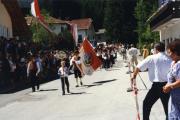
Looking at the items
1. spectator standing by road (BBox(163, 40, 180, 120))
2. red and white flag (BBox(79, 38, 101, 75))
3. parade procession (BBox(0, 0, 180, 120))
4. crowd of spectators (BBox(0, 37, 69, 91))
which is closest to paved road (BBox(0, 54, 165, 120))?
parade procession (BBox(0, 0, 180, 120))

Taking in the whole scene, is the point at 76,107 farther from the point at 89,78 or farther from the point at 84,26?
the point at 84,26

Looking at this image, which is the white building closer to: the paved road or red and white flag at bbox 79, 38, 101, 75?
red and white flag at bbox 79, 38, 101, 75

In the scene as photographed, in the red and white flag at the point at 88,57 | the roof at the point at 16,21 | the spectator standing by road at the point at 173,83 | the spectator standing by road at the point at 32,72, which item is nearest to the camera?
the spectator standing by road at the point at 173,83

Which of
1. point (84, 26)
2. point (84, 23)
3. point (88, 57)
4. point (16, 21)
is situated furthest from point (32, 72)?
point (84, 23)

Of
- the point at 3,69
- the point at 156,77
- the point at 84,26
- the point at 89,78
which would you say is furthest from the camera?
the point at 84,26

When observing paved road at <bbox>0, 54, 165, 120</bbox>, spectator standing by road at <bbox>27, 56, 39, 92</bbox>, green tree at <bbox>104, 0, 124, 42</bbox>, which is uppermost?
green tree at <bbox>104, 0, 124, 42</bbox>

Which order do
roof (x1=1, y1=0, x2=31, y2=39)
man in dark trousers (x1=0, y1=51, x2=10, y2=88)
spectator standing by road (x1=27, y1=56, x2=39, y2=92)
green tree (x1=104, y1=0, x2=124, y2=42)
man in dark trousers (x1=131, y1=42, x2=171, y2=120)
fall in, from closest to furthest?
man in dark trousers (x1=131, y1=42, x2=171, y2=120) → spectator standing by road (x1=27, y1=56, x2=39, y2=92) → man in dark trousers (x1=0, y1=51, x2=10, y2=88) → roof (x1=1, y1=0, x2=31, y2=39) → green tree (x1=104, y1=0, x2=124, y2=42)

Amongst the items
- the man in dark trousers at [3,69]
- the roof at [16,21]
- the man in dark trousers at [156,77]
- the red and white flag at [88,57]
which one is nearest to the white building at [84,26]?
the roof at [16,21]

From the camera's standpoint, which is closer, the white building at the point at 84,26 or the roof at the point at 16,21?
the roof at the point at 16,21

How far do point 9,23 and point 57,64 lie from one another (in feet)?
17.6

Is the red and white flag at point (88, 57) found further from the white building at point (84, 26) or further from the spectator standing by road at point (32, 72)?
the white building at point (84, 26)

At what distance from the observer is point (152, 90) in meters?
11.3

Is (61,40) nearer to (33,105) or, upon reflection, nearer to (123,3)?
(123,3)

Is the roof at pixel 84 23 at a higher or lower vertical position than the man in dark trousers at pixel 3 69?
higher
